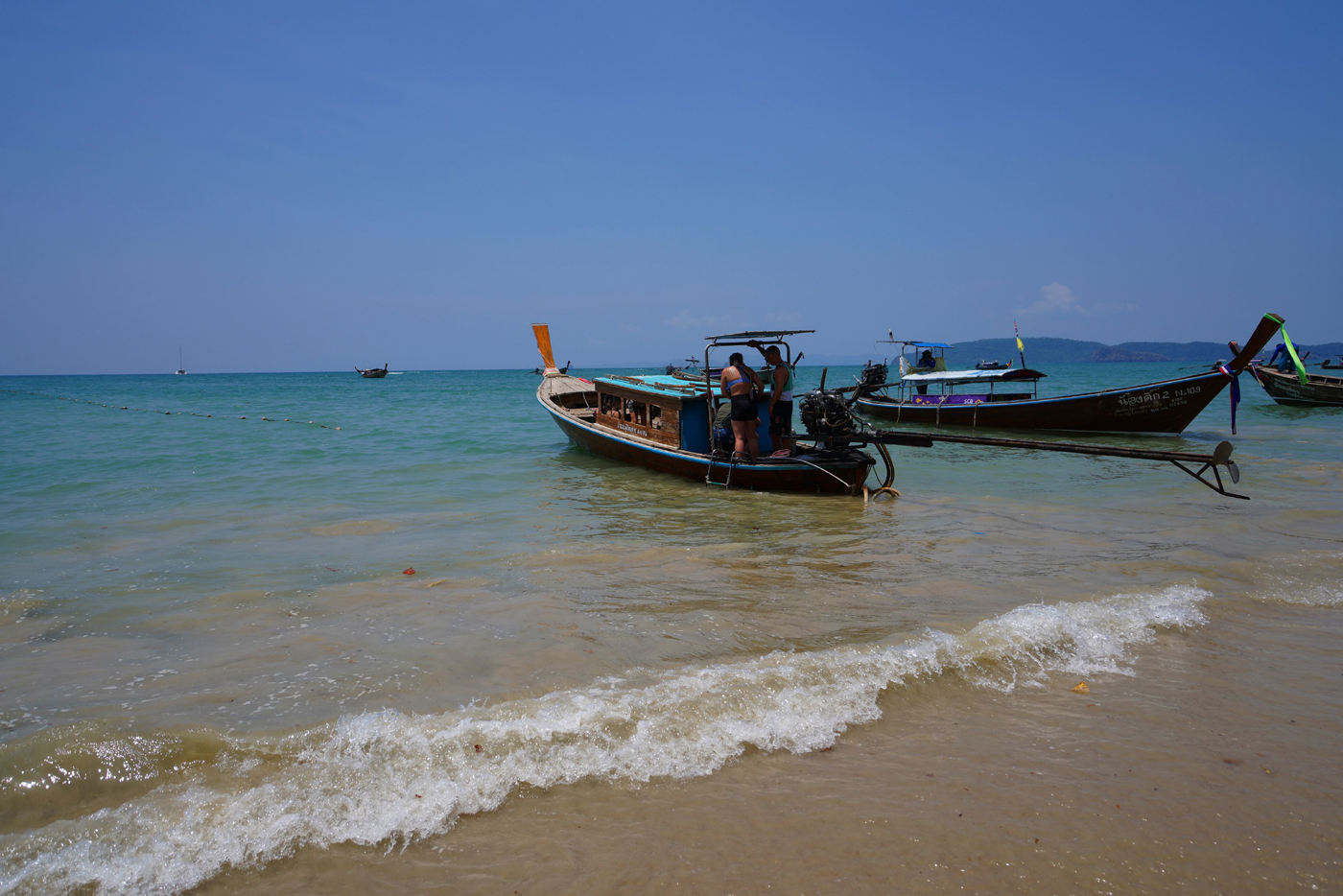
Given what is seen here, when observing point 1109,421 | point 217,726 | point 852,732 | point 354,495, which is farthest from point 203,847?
point 1109,421

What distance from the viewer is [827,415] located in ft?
37.1

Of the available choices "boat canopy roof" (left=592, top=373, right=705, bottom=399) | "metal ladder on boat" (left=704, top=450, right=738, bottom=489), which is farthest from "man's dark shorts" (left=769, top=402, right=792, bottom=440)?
"boat canopy roof" (left=592, top=373, right=705, bottom=399)

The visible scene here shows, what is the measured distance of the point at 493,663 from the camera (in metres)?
4.75

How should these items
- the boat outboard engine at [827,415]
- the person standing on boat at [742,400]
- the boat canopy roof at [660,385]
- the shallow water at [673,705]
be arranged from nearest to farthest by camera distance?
the shallow water at [673,705] < the person standing on boat at [742,400] < the boat outboard engine at [827,415] < the boat canopy roof at [660,385]

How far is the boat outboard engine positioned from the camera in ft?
36.6

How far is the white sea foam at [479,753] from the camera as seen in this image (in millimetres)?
2932

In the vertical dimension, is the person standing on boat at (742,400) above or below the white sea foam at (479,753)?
above

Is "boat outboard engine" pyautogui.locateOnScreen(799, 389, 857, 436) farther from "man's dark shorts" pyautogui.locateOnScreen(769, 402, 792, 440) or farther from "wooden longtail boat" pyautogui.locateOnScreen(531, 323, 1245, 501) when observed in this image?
"man's dark shorts" pyautogui.locateOnScreen(769, 402, 792, 440)

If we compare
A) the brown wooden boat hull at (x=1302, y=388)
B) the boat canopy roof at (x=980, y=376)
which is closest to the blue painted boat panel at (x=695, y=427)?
the boat canopy roof at (x=980, y=376)

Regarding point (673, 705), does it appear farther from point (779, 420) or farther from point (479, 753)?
point (779, 420)

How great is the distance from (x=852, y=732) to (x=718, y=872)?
4.35 ft

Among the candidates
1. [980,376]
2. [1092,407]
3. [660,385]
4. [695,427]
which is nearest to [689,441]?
[695,427]

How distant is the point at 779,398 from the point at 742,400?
99 centimetres

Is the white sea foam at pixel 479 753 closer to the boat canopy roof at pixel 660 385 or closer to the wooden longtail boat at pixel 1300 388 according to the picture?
the boat canopy roof at pixel 660 385
